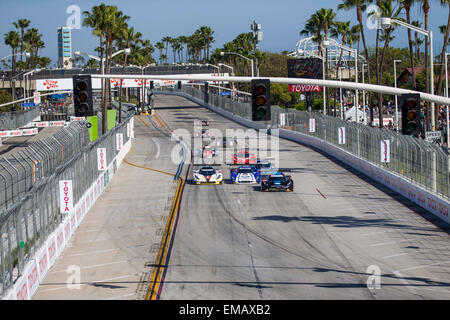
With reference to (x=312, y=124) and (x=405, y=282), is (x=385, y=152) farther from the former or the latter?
(x=312, y=124)

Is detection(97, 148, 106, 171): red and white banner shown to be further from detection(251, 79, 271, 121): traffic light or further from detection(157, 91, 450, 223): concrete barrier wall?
detection(251, 79, 271, 121): traffic light

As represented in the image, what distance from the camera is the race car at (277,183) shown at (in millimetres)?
41281

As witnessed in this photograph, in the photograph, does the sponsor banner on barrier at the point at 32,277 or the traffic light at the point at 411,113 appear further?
the sponsor banner on barrier at the point at 32,277

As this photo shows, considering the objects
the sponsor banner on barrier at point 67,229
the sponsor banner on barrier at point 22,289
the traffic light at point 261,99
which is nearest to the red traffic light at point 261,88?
the traffic light at point 261,99

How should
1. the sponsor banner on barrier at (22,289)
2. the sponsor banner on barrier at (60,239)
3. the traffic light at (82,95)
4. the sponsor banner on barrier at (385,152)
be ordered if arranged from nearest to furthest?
the sponsor banner on barrier at (22,289), the traffic light at (82,95), the sponsor banner on barrier at (60,239), the sponsor banner on barrier at (385,152)

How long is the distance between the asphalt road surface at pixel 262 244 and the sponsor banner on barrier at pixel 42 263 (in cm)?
42

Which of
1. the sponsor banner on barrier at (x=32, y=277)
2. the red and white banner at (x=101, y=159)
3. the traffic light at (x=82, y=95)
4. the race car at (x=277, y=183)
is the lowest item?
the sponsor banner on barrier at (x=32, y=277)

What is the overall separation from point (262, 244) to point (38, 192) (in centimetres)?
995

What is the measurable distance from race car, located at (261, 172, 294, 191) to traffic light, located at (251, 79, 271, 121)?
873 inches

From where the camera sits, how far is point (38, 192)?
2428 centimetres

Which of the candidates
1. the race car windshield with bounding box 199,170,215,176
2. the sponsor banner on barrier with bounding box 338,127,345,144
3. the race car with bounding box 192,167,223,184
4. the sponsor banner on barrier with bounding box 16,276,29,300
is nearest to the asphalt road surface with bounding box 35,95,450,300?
the race car with bounding box 192,167,223,184

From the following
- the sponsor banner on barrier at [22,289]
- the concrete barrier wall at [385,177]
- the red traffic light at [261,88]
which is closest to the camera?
the red traffic light at [261,88]

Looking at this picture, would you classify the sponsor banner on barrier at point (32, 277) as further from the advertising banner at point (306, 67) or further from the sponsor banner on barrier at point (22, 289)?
the advertising banner at point (306, 67)
